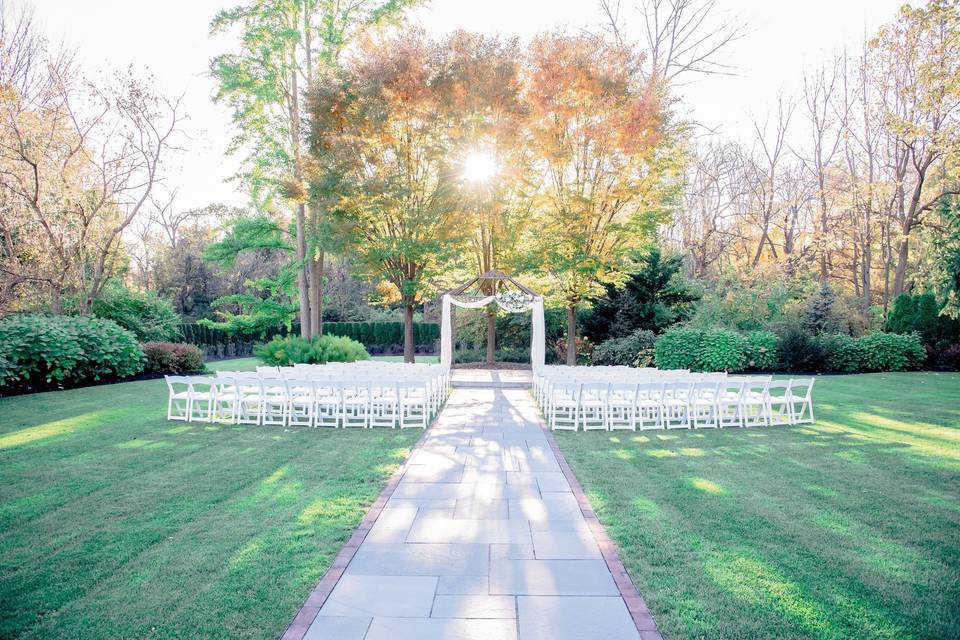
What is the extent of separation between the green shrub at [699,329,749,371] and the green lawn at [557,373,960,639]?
7.92 meters

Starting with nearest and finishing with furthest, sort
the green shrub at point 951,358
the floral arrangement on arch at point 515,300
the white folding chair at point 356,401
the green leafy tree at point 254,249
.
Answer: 1. the white folding chair at point 356,401
2. the floral arrangement on arch at point 515,300
3. the green shrub at point 951,358
4. the green leafy tree at point 254,249

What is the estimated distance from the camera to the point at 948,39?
9.72 metres

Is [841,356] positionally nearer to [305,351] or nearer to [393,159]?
[393,159]

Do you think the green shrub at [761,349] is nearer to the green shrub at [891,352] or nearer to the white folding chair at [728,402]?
the green shrub at [891,352]

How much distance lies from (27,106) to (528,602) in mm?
20796

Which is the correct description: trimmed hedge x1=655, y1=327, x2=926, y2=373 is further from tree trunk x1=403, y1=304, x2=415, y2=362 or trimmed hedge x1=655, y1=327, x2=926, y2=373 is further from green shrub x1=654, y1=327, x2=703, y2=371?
tree trunk x1=403, y1=304, x2=415, y2=362

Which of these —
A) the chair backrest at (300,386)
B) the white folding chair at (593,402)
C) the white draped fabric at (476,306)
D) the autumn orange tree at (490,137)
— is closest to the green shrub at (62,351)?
the chair backrest at (300,386)

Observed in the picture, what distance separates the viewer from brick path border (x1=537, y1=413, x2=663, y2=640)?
3186 millimetres

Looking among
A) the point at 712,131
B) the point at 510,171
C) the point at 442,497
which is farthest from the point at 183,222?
the point at 442,497

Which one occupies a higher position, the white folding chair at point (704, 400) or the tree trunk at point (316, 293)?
Answer: the tree trunk at point (316, 293)

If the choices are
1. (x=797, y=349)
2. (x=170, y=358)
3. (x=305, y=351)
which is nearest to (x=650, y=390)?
(x=797, y=349)

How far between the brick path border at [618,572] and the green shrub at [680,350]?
41.3ft

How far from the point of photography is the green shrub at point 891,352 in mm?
18219

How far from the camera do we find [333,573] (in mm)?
3865
